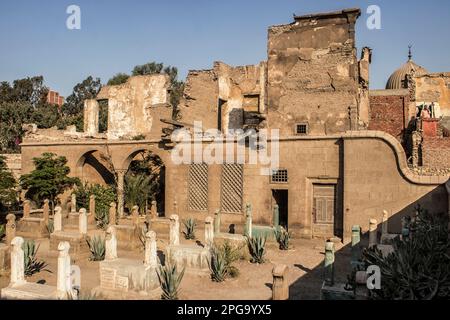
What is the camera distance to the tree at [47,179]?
19.8 meters

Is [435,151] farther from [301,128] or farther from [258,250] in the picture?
[258,250]

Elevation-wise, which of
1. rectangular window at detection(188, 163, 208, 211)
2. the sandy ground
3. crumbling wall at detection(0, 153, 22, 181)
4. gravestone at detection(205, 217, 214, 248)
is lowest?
the sandy ground

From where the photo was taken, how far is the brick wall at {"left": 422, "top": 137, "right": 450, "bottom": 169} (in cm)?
1964

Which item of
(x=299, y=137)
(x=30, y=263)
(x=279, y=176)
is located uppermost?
(x=299, y=137)

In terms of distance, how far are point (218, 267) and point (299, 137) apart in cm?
712

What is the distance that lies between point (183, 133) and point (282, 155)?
488 cm

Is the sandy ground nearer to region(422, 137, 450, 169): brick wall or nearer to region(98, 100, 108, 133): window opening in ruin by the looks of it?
region(422, 137, 450, 169): brick wall

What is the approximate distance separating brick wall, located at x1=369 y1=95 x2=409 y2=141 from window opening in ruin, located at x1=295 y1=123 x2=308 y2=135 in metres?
4.65

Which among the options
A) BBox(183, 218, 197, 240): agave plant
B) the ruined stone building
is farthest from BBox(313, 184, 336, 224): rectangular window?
BBox(183, 218, 197, 240): agave plant

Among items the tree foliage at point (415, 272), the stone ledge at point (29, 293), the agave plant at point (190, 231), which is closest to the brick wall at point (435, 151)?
the agave plant at point (190, 231)

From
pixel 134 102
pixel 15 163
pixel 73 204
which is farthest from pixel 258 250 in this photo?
pixel 15 163

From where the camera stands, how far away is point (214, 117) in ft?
88.2

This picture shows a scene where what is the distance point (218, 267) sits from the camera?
10203 mm

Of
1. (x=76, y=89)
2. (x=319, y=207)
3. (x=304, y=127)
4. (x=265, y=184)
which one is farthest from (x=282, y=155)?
(x=76, y=89)
